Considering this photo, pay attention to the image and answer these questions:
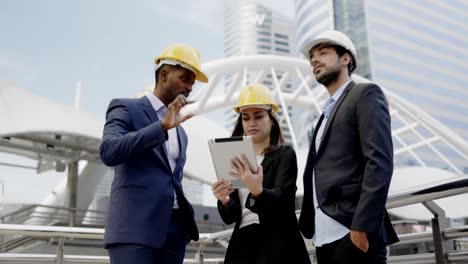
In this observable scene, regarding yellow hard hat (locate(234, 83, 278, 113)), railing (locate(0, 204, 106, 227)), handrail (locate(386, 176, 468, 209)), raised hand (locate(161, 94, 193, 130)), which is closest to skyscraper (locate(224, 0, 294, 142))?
railing (locate(0, 204, 106, 227))

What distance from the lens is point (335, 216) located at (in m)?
2.40

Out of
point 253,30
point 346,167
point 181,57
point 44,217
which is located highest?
point 253,30

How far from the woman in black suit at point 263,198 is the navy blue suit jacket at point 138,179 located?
350 mm

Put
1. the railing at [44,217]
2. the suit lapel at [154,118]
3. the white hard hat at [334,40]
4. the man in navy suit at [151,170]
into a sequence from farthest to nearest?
1. the railing at [44,217]
2. the white hard hat at [334,40]
3. the suit lapel at [154,118]
4. the man in navy suit at [151,170]

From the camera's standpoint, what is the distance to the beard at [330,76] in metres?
2.76

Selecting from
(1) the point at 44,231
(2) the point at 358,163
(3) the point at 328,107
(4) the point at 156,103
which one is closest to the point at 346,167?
(2) the point at 358,163

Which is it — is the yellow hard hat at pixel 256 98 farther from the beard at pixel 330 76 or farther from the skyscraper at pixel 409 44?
the skyscraper at pixel 409 44

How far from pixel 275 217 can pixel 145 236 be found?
2.67 feet

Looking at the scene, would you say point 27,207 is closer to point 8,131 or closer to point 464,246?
point 8,131

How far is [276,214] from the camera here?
281 centimetres

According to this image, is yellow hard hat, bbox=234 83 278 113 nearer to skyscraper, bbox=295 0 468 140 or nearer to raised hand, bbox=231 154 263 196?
raised hand, bbox=231 154 263 196

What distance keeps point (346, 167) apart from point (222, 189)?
0.74m

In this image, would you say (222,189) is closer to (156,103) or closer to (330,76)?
(156,103)

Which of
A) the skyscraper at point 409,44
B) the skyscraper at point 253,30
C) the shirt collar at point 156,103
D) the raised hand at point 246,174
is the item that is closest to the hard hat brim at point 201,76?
the shirt collar at point 156,103
